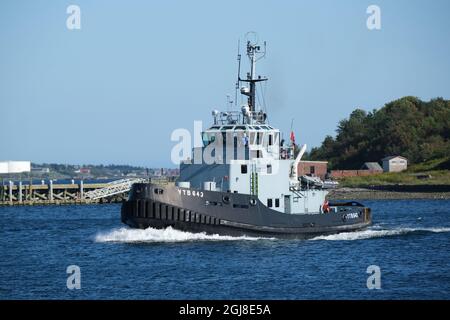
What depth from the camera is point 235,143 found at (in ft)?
140

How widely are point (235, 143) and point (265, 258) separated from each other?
25.4 feet

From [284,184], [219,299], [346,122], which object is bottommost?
[219,299]

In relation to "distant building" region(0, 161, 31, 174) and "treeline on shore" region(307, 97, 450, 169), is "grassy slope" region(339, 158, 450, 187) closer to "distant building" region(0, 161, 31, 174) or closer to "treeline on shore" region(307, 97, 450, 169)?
"treeline on shore" region(307, 97, 450, 169)

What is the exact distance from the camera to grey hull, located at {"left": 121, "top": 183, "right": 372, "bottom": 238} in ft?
130

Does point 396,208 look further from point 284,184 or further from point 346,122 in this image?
point 346,122

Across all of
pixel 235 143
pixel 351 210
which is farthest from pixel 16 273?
pixel 351 210

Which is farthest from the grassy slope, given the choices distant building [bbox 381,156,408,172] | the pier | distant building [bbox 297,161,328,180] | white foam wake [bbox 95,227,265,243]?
white foam wake [bbox 95,227,265,243]

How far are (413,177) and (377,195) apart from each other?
48.4ft

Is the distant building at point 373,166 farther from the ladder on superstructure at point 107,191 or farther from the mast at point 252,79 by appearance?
the mast at point 252,79

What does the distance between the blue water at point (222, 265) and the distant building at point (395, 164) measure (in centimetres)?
6741

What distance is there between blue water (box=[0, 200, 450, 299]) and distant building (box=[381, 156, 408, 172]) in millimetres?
67413

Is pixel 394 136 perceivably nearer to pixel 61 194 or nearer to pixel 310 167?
pixel 310 167

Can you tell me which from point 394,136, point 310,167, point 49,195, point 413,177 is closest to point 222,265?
point 49,195
